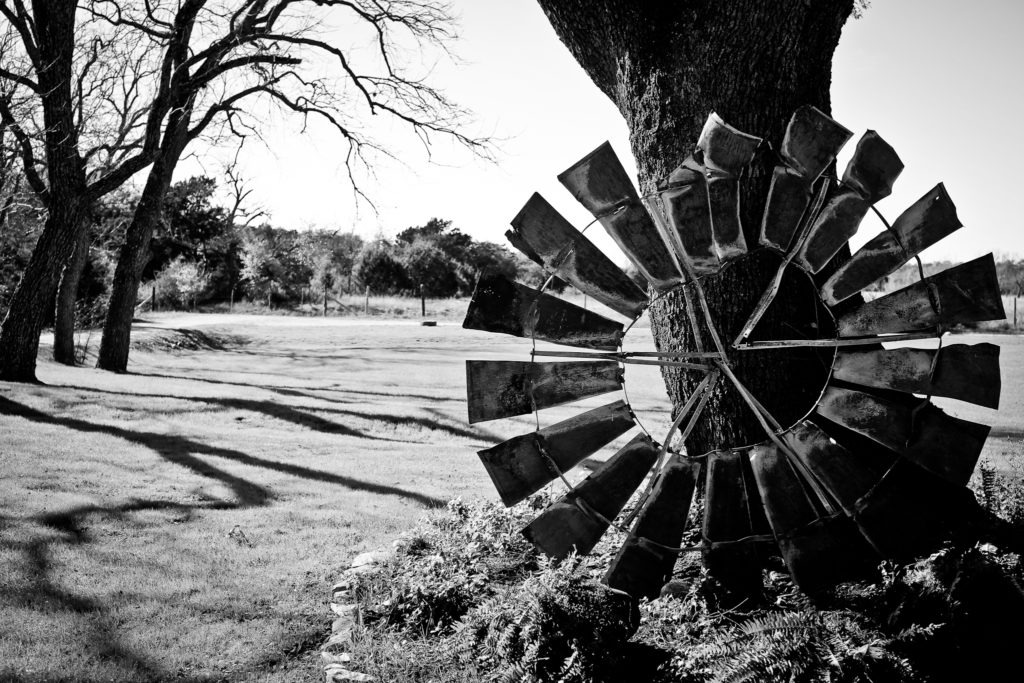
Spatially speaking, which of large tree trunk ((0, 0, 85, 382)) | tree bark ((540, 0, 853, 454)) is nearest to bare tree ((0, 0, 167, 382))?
large tree trunk ((0, 0, 85, 382))

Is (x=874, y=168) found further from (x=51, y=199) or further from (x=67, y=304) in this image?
(x=67, y=304)

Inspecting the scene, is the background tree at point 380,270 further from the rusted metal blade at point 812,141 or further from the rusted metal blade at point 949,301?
the rusted metal blade at point 949,301

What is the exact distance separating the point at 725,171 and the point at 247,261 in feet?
149

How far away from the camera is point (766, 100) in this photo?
12.9ft

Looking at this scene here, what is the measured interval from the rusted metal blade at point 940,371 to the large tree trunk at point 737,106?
0.60m

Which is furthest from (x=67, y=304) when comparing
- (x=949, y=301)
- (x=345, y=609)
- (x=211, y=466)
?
(x=949, y=301)

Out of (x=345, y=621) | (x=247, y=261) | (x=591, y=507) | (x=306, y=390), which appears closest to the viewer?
(x=591, y=507)

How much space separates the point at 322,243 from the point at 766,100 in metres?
50.5

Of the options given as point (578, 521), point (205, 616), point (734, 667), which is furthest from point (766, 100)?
point (205, 616)

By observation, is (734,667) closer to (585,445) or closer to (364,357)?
(585,445)

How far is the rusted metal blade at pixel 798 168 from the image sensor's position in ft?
9.92

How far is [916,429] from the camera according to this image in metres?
3.12

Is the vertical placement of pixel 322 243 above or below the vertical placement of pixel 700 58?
above

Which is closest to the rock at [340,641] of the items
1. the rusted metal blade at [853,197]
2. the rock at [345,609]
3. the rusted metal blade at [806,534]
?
the rock at [345,609]
